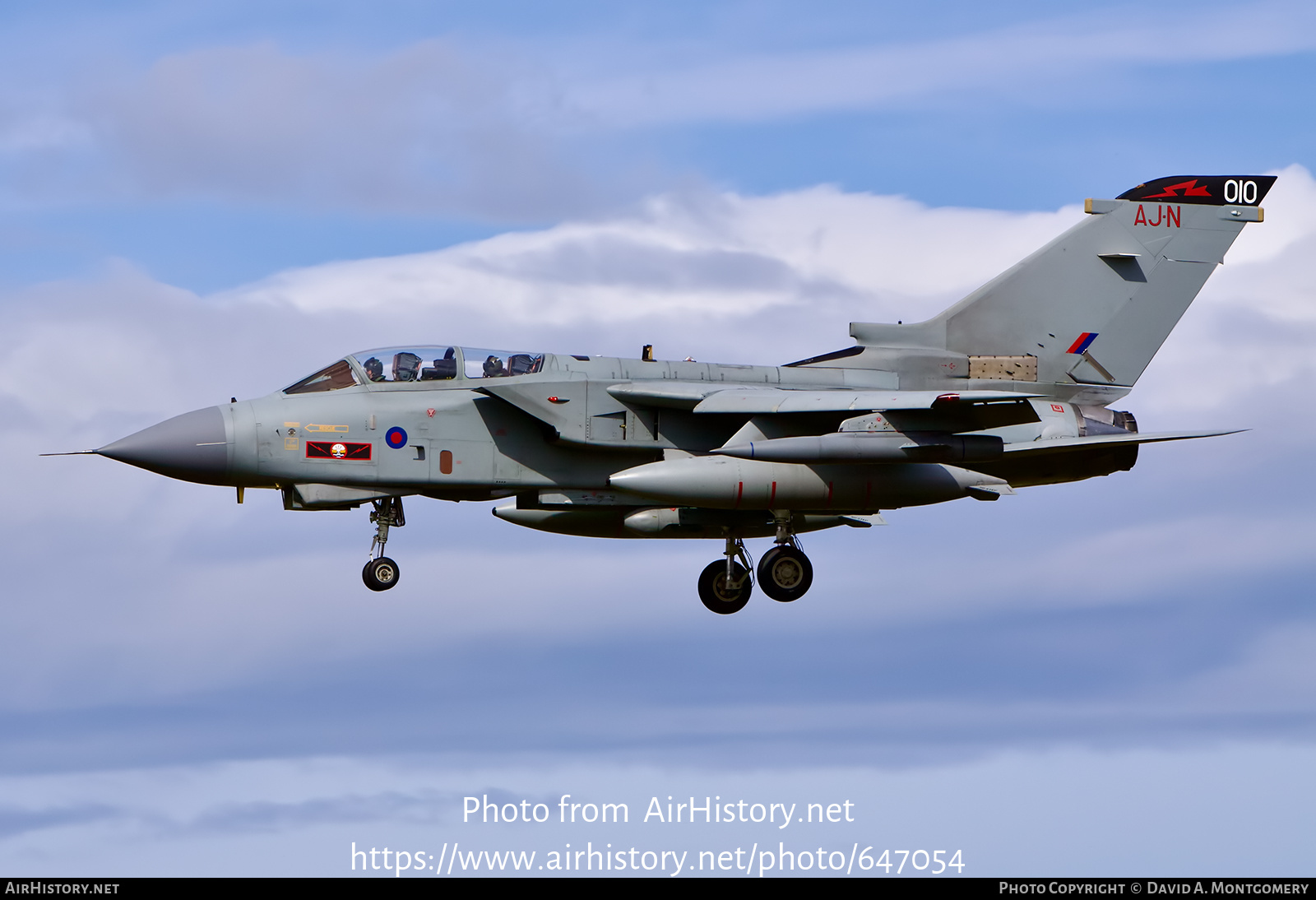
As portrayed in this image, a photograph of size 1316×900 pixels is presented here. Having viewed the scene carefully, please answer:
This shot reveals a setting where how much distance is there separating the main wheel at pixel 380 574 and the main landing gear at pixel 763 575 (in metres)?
4.69

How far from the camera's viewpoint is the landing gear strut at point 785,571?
21.2 m

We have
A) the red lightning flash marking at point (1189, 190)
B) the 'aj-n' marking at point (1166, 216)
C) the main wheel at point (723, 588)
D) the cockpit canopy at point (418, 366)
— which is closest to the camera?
the cockpit canopy at point (418, 366)

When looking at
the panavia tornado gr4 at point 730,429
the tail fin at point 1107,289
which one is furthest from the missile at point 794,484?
the tail fin at point 1107,289

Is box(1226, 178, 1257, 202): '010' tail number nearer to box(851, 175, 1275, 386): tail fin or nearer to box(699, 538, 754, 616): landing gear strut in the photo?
box(851, 175, 1275, 386): tail fin

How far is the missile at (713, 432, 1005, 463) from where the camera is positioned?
19.0m

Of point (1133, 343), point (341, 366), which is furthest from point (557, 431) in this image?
point (1133, 343)

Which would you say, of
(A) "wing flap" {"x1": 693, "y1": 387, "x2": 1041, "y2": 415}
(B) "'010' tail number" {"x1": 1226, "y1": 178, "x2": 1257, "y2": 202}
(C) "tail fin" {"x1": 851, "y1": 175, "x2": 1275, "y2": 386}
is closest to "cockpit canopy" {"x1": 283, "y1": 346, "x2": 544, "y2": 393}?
(A) "wing flap" {"x1": 693, "y1": 387, "x2": 1041, "y2": 415}

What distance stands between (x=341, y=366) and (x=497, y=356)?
1.92 m

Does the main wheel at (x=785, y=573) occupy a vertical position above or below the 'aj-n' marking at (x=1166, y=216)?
below

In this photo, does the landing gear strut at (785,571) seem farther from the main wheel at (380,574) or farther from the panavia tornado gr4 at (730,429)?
the main wheel at (380,574)

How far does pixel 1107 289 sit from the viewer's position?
23188mm

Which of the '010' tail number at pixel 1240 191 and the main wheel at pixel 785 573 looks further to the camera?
the '010' tail number at pixel 1240 191

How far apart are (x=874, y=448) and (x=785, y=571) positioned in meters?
2.78

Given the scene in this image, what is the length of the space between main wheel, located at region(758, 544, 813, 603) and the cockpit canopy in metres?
4.00
